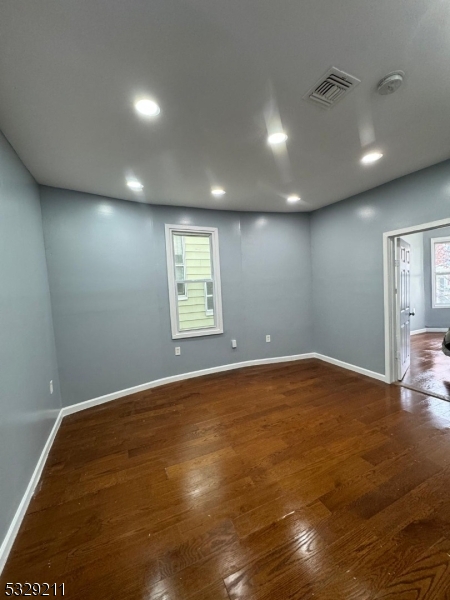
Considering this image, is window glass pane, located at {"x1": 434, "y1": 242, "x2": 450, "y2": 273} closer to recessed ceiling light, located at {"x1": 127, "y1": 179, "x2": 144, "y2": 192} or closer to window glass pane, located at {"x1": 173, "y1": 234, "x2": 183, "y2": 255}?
window glass pane, located at {"x1": 173, "y1": 234, "x2": 183, "y2": 255}

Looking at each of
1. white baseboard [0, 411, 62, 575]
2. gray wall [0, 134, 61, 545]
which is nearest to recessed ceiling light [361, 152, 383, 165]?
gray wall [0, 134, 61, 545]

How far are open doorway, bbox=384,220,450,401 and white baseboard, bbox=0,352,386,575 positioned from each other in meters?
0.52

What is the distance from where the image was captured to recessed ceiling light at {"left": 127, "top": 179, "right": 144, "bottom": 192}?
2.58 metres

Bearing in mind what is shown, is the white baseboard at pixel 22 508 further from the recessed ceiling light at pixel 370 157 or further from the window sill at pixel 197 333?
the recessed ceiling light at pixel 370 157

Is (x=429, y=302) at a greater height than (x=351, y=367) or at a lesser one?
greater

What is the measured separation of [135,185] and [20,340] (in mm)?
1981

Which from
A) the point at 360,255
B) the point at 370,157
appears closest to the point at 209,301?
the point at 360,255

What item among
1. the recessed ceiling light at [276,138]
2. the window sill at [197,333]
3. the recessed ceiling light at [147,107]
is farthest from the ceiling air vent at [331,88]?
the window sill at [197,333]

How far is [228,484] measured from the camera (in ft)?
5.35

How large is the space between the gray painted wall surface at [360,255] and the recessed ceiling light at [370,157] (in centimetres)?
79

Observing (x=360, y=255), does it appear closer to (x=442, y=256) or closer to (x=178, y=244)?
(x=178, y=244)

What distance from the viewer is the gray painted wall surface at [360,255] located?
2691mm

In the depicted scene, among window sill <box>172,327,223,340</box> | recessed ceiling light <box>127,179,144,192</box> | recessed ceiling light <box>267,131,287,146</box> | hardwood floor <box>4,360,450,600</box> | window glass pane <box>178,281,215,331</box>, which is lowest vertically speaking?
hardwood floor <box>4,360,450,600</box>

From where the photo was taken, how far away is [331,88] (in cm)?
144
